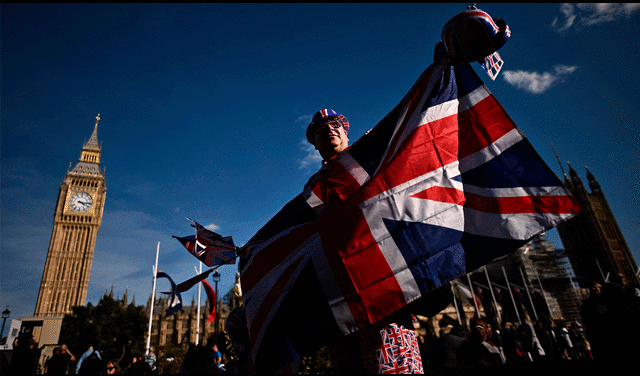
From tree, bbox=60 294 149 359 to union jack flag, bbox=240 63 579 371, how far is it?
136 ft

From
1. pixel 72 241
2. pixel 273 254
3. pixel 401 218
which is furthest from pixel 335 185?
pixel 72 241

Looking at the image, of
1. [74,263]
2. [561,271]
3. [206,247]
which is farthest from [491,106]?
[74,263]

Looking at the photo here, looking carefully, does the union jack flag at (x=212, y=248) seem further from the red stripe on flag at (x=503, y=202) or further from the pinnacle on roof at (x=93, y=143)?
the pinnacle on roof at (x=93, y=143)

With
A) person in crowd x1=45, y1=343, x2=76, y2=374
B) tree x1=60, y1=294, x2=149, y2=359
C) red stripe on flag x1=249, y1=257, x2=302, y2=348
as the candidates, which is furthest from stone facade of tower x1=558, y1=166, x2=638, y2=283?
red stripe on flag x1=249, y1=257, x2=302, y2=348

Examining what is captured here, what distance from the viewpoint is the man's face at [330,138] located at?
2650mm

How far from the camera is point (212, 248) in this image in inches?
129

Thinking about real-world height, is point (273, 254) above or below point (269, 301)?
above

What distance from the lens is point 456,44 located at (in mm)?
2146

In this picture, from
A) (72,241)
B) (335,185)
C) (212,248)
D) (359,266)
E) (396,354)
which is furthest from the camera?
(72,241)

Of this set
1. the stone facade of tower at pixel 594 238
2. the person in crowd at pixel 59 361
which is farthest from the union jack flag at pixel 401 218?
the stone facade of tower at pixel 594 238

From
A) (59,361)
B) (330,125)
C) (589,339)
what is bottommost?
(589,339)

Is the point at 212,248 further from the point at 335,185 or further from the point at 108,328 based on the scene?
the point at 108,328

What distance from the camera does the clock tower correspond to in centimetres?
6550

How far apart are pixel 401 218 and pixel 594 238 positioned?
79785 millimetres
